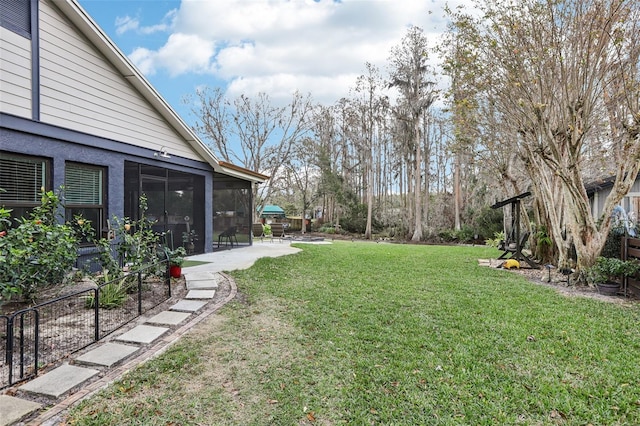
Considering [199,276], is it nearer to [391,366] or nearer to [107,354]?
[107,354]

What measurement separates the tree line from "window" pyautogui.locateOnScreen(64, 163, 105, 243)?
750 centimetres

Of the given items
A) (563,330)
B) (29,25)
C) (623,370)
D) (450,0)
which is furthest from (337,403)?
(450,0)

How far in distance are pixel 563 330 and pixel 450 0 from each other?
6.75m

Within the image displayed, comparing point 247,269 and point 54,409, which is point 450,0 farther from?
point 54,409

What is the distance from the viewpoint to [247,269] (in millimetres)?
7332

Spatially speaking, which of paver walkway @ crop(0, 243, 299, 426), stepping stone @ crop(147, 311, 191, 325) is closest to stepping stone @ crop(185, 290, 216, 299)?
paver walkway @ crop(0, 243, 299, 426)

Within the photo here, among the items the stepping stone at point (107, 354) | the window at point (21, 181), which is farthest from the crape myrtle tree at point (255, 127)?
the stepping stone at point (107, 354)

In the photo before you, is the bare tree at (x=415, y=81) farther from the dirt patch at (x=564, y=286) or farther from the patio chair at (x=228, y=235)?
Answer: the dirt patch at (x=564, y=286)

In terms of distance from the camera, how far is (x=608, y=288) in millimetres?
6082

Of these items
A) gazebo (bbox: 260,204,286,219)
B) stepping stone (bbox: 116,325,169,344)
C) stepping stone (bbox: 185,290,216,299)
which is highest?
gazebo (bbox: 260,204,286,219)

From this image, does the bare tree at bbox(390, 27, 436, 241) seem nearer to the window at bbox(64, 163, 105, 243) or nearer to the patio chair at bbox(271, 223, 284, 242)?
the patio chair at bbox(271, 223, 284, 242)

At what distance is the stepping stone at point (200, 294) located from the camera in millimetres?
5082

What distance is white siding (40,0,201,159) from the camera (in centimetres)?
557

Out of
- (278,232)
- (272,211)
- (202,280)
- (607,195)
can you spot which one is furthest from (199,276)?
(272,211)
